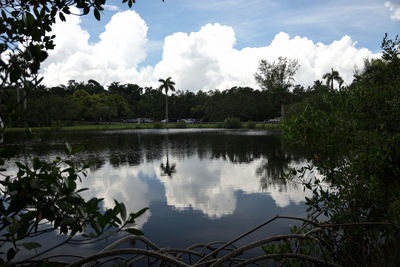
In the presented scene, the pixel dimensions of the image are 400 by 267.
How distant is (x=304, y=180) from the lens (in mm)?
4508

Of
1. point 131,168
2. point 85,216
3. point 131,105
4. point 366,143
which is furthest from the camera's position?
point 131,105

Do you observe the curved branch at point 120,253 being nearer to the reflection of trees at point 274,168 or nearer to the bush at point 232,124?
the reflection of trees at point 274,168

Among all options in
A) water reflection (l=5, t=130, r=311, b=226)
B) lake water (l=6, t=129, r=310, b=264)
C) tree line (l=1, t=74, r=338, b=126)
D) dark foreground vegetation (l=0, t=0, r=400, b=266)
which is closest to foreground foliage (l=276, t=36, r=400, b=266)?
dark foreground vegetation (l=0, t=0, r=400, b=266)

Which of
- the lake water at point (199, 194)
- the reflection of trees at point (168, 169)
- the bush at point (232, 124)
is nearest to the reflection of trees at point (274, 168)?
the lake water at point (199, 194)

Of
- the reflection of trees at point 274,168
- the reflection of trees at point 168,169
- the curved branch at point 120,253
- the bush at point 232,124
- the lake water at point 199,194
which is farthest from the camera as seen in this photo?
the bush at point 232,124

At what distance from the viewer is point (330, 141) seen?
4.54 metres

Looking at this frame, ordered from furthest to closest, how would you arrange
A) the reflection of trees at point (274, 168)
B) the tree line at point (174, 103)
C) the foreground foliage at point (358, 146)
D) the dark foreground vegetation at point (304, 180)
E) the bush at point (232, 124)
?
the tree line at point (174, 103), the bush at point (232, 124), the reflection of trees at point (274, 168), the foreground foliage at point (358, 146), the dark foreground vegetation at point (304, 180)

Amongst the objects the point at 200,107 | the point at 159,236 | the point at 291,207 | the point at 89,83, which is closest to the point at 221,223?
the point at 159,236

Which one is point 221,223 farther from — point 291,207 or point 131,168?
point 131,168

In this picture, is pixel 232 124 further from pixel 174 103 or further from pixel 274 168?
pixel 274 168

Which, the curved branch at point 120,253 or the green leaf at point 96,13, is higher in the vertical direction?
the green leaf at point 96,13

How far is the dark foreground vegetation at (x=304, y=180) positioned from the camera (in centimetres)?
175

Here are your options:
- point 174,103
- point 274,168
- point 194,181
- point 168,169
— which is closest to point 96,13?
point 194,181

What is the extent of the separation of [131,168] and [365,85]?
11.7 m
